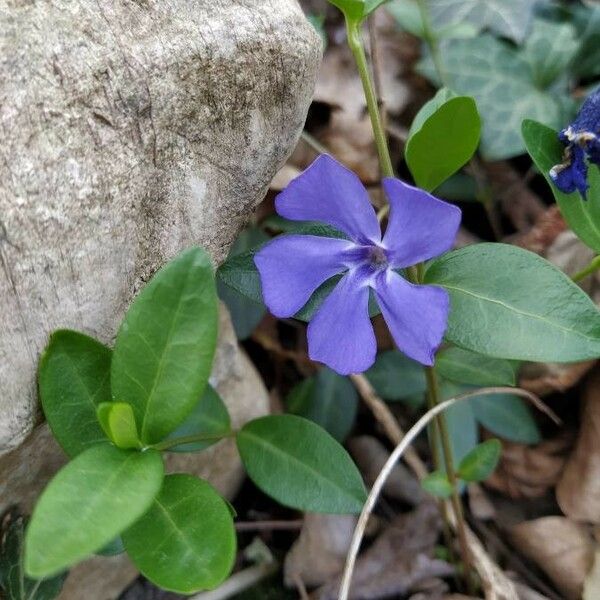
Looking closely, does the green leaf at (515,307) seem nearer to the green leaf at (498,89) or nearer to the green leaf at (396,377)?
the green leaf at (396,377)

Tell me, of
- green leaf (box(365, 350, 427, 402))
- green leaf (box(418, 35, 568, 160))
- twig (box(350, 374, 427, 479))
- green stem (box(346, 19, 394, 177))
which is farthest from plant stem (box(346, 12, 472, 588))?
green leaf (box(418, 35, 568, 160))

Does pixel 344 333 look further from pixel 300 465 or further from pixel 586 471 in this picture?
pixel 586 471

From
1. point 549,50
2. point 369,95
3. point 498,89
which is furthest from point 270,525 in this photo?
point 549,50

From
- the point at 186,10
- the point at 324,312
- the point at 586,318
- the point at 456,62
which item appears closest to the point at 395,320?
the point at 324,312

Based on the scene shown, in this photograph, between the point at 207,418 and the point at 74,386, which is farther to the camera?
the point at 207,418

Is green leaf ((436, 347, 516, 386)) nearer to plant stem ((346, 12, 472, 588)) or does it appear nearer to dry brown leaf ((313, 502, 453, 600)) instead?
plant stem ((346, 12, 472, 588))

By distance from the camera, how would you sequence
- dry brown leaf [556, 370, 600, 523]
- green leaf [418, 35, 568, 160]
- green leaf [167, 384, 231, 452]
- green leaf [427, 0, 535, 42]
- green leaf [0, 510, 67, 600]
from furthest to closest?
green leaf [427, 0, 535, 42]
green leaf [418, 35, 568, 160]
dry brown leaf [556, 370, 600, 523]
green leaf [167, 384, 231, 452]
green leaf [0, 510, 67, 600]
